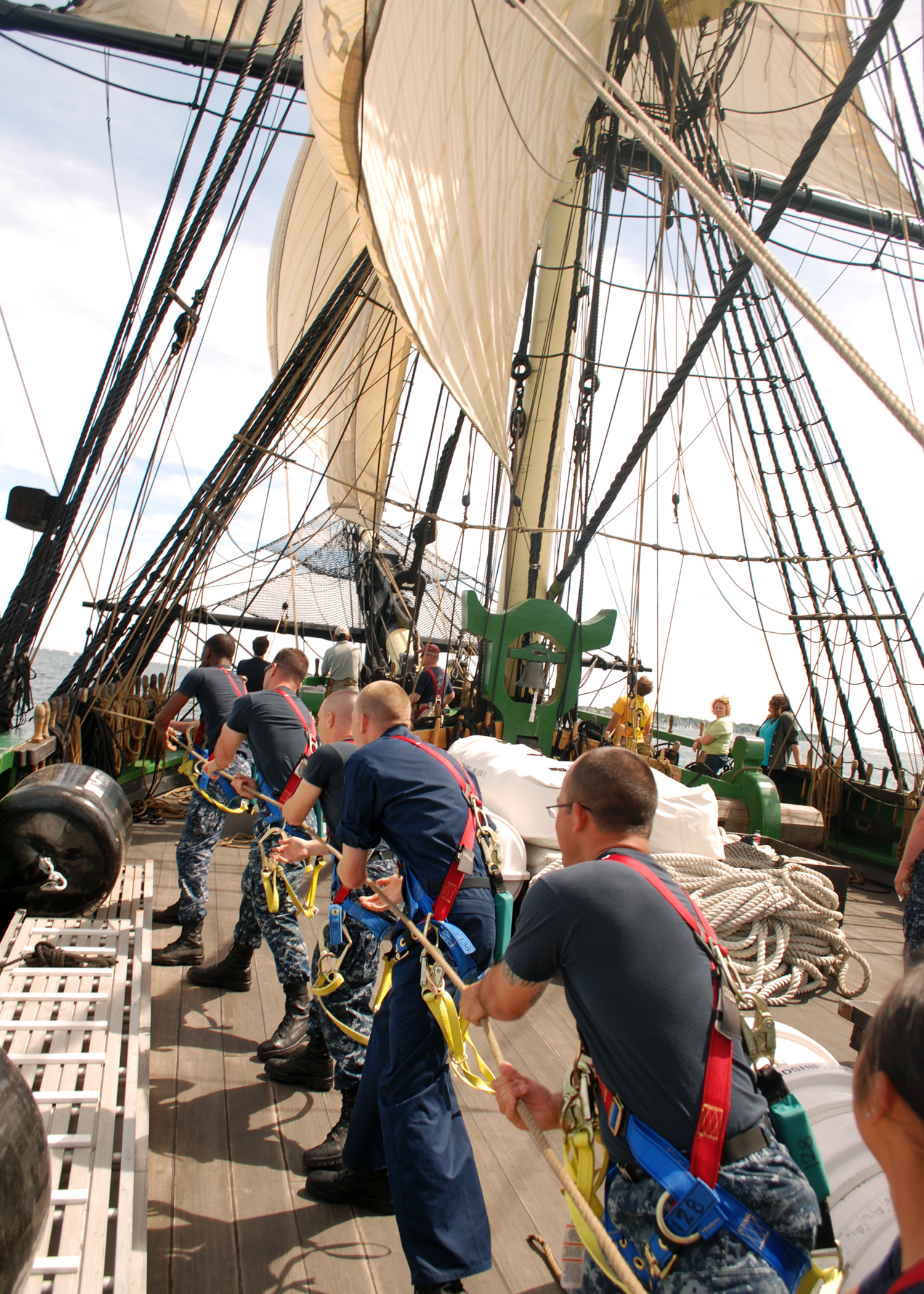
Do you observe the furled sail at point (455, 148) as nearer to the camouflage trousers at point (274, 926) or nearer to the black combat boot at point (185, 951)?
the camouflage trousers at point (274, 926)

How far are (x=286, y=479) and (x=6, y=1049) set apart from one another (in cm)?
561

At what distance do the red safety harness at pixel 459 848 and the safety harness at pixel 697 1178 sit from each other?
0.96 m

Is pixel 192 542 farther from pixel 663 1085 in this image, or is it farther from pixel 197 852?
pixel 663 1085

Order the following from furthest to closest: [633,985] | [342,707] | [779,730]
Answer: [779,730] → [342,707] → [633,985]

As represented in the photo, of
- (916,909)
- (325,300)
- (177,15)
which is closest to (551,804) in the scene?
(916,909)

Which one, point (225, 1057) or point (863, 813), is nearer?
point (225, 1057)

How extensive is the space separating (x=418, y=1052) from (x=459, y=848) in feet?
1.83

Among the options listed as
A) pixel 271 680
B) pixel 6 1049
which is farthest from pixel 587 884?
pixel 271 680

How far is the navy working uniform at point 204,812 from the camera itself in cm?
416

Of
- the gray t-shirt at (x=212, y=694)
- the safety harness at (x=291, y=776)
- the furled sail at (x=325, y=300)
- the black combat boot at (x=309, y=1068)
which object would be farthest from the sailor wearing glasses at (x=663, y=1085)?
the furled sail at (x=325, y=300)

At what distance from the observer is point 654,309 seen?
6879 millimetres

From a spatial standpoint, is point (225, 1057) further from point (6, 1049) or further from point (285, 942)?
point (6, 1049)

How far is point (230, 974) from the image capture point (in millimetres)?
3809

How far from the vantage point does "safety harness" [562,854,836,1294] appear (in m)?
1.30
